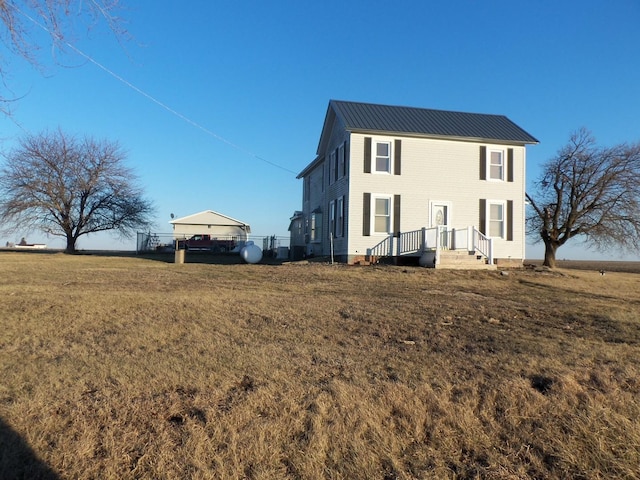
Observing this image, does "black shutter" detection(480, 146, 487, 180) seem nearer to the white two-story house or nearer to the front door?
the white two-story house

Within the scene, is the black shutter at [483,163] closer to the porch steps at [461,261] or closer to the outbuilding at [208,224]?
the porch steps at [461,261]

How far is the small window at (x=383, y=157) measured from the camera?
19078mm

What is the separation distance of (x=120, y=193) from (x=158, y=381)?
31.8 metres

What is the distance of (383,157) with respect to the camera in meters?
19.1

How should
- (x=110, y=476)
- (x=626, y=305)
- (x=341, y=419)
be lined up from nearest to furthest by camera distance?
(x=110, y=476) < (x=341, y=419) < (x=626, y=305)

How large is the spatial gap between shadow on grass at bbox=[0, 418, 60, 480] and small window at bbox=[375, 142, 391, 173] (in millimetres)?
16822

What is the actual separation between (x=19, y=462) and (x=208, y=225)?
44.9 m

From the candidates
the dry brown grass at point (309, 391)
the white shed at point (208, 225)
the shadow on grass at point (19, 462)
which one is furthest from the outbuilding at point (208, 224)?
the shadow on grass at point (19, 462)

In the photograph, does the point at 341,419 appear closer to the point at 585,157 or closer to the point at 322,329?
the point at 322,329

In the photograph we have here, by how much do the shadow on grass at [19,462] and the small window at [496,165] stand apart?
1951cm

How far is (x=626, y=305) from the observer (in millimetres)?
10000

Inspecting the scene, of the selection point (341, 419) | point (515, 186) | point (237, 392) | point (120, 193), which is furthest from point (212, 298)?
point (120, 193)

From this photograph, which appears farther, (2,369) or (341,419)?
(2,369)

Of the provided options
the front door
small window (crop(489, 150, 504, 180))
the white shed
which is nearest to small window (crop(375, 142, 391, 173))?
the front door
